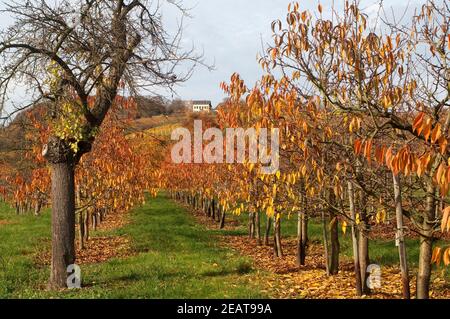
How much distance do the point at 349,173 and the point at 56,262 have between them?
22.4 feet

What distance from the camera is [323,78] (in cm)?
695

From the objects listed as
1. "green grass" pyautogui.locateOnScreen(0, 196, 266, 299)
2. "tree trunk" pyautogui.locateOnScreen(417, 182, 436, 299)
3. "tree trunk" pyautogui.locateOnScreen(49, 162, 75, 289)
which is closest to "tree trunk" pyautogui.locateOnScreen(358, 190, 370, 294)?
"tree trunk" pyautogui.locateOnScreen(417, 182, 436, 299)

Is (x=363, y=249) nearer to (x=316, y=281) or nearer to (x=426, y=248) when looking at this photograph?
(x=316, y=281)

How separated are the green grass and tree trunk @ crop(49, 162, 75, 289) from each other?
1.90 feet

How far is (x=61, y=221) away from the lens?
10281 mm

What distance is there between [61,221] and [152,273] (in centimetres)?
267

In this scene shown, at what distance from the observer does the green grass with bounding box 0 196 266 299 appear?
9.24m

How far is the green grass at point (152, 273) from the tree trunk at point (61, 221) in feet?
1.90

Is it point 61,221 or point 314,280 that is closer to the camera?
point 61,221

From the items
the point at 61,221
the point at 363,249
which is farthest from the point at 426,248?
the point at 61,221

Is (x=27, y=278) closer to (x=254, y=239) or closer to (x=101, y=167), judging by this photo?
(x=101, y=167)

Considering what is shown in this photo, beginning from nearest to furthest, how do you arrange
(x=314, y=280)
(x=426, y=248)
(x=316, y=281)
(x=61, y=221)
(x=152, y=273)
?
(x=426, y=248) < (x=61, y=221) < (x=316, y=281) < (x=314, y=280) < (x=152, y=273)

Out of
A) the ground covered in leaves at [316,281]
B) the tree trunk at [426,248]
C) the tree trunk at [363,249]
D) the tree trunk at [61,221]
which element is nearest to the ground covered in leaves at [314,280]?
the ground covered in leaves at [316,281]
